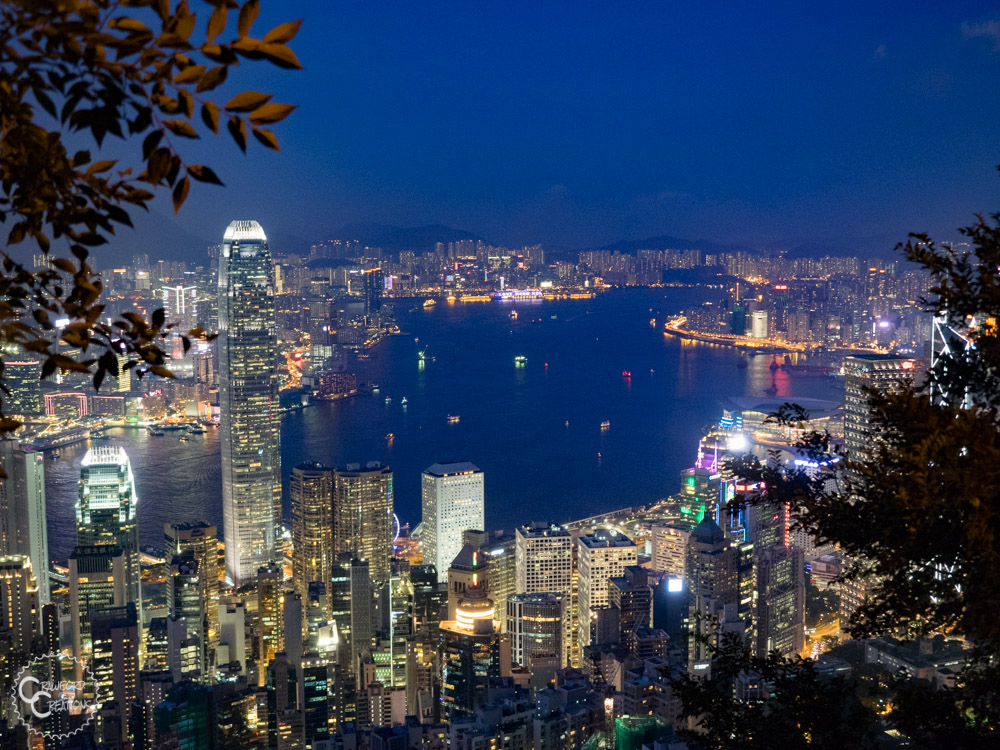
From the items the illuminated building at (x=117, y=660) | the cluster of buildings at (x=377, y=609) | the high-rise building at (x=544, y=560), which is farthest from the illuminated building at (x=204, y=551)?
the high-rise building at (x=544, y=560)

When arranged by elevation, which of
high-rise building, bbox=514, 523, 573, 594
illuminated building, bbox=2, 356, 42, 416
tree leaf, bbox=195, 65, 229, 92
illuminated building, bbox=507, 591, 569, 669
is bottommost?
illuminated building, bbox=507, 591, 569, 669

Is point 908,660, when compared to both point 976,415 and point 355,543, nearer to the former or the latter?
point 976,415

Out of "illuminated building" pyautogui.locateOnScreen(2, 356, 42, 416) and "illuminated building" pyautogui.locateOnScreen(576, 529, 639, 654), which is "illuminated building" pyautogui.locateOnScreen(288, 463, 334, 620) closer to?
"illuminated building" pyautogui.locateOnScreen(576, 529, 639, 654)

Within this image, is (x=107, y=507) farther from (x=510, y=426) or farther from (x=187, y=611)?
(x=510, y=426)

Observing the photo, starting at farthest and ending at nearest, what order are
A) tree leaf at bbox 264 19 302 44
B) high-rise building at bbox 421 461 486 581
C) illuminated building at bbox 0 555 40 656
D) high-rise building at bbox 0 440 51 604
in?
high-rise building at bbox 421 461 486 581 < high-rise building at bbox 0 440 51 604 < illuminated building at bbox 0 555 40 656 < tree leaf at bbox 264 19 302 44

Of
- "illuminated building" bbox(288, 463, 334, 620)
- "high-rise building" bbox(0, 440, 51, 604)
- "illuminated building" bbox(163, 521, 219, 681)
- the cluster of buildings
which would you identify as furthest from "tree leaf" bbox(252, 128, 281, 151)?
"illuminated building" bbox(288, 463, 334, 620)

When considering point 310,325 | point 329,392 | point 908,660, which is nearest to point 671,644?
point 908,660

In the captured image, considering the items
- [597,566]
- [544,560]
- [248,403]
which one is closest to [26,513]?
[248,403]

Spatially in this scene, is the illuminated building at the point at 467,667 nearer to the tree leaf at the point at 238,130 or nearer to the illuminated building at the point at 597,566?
the illuminated building at the point at 597,566
